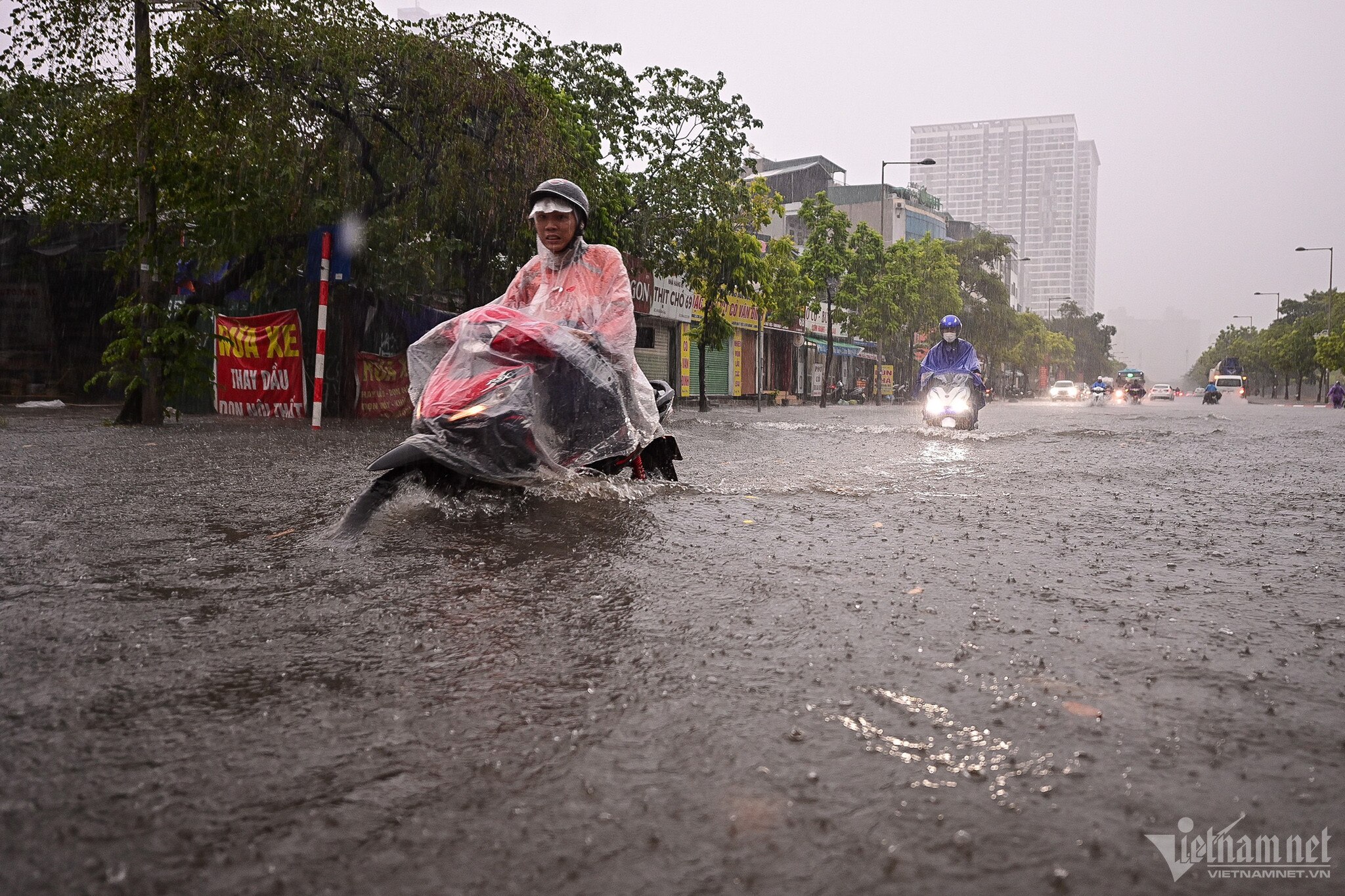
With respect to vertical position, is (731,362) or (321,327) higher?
(731,362)

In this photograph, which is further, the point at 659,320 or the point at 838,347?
the point at 838,347

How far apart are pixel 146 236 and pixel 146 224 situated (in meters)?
0.16

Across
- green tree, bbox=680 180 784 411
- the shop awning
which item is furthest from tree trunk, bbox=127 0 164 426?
the shop awning

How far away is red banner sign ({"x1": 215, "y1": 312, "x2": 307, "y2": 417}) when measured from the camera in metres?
15.6

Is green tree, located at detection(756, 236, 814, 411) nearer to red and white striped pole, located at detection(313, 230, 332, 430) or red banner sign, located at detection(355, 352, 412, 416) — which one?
red banner sign, located at detection(355, 352, 412, 416)

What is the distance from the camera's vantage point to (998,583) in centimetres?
350

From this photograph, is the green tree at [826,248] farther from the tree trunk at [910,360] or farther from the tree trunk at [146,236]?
the tree trunk at [146,236]

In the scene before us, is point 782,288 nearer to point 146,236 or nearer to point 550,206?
point 146,236

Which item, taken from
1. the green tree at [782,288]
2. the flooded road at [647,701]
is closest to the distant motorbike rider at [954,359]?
Answer: the flooded road at [647,701]

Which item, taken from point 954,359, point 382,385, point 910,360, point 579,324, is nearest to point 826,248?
point 954,359

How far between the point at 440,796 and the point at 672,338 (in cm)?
3345

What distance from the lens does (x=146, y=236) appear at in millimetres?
12969

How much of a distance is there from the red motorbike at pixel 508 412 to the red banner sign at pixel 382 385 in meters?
11.7

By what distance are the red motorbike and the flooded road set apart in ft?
0.79
